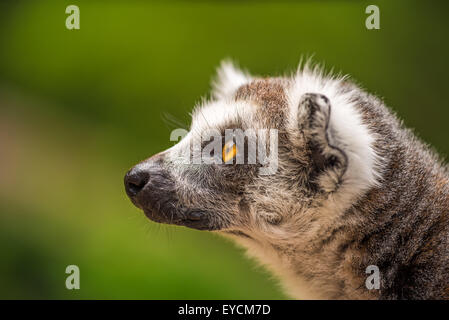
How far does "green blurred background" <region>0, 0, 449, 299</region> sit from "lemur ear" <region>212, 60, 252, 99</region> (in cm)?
149

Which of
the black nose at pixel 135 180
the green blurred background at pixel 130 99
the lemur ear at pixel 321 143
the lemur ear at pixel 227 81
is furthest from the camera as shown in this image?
the green blurred background at pixel 130 99

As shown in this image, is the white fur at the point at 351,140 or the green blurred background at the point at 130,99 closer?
the white fur at the point at 351,140

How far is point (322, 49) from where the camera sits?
5.12 metres

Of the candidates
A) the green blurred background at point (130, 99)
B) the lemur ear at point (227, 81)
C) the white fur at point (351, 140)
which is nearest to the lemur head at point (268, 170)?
the white fur at point (351, 140)

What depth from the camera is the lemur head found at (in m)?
2.10

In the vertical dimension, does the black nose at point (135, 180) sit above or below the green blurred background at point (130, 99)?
below

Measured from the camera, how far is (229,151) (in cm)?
230

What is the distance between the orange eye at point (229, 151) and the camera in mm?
2281

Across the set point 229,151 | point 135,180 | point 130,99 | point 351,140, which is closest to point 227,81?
point 229,151

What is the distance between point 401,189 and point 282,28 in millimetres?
3441

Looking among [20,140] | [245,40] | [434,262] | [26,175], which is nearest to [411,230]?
[434,262]

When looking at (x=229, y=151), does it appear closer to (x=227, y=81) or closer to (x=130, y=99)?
(x=227, y=81)

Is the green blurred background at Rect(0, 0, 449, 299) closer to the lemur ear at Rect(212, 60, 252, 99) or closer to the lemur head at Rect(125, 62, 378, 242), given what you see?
the lemur ear at Rect(212, 60, 252, 99)

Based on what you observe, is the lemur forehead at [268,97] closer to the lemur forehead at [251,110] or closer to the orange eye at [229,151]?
the lemur forehead at [251,110]
